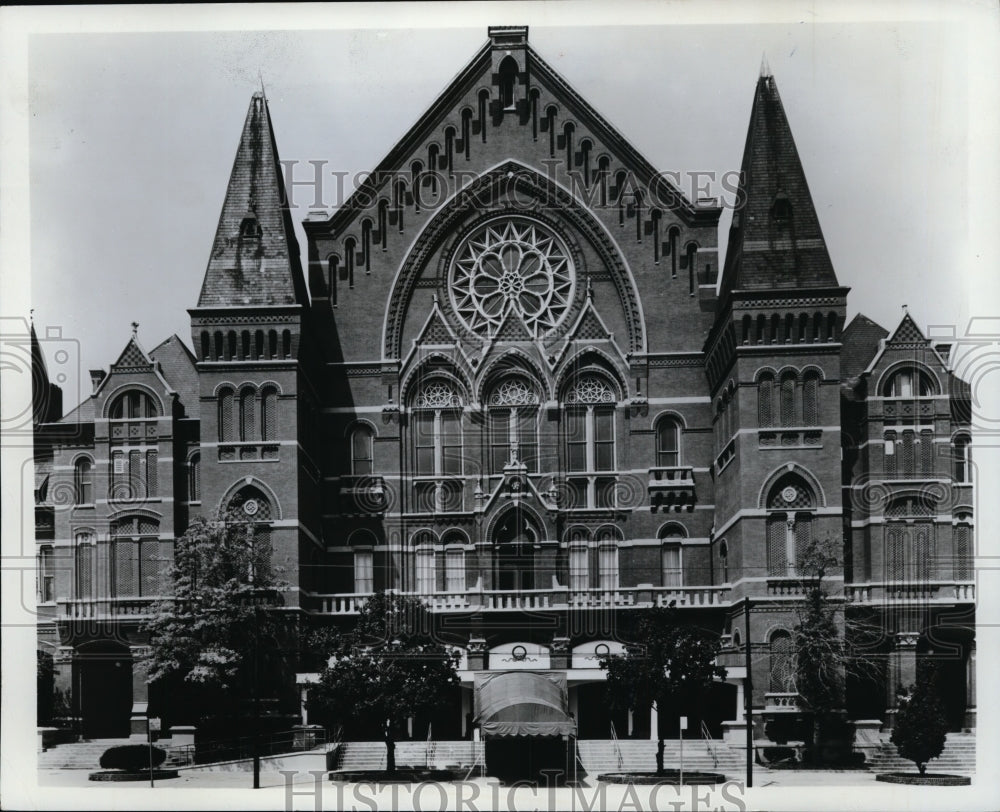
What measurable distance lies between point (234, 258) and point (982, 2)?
2312 centimetres

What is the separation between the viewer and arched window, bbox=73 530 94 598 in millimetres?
48938

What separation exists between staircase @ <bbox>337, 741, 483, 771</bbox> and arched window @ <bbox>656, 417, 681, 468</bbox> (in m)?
11.0

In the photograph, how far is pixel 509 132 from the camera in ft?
171

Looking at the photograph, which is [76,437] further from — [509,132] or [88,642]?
[509,132]

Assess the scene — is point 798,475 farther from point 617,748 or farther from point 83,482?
point 83,482

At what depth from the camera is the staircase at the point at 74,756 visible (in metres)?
43.6

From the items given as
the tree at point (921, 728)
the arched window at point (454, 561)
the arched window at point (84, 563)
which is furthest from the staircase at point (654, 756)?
the arched window at point (84, 563)

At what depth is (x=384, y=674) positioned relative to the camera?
4497 cm

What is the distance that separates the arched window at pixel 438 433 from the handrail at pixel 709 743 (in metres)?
11.0

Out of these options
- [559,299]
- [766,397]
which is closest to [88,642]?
[559,299]

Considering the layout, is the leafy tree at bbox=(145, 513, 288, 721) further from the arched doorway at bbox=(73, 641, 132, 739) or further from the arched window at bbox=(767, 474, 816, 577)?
the arched window at bbox=(767, 474, 816, 577)

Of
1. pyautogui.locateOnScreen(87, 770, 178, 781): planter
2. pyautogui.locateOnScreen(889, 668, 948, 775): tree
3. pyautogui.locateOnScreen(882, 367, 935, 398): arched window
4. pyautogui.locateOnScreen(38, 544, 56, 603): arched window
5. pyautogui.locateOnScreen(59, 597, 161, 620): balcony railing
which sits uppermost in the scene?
pyautogui.locateOnScreen(882, 367, 935, 398): arched window

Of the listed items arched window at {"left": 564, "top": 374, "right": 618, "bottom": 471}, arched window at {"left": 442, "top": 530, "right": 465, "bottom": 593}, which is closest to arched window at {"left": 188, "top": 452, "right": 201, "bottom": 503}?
arched window at {"left": 442, "top": 530, "right": 465, "bottom": 593}

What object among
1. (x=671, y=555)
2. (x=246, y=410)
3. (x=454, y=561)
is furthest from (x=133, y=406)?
(x=671, y=555)
